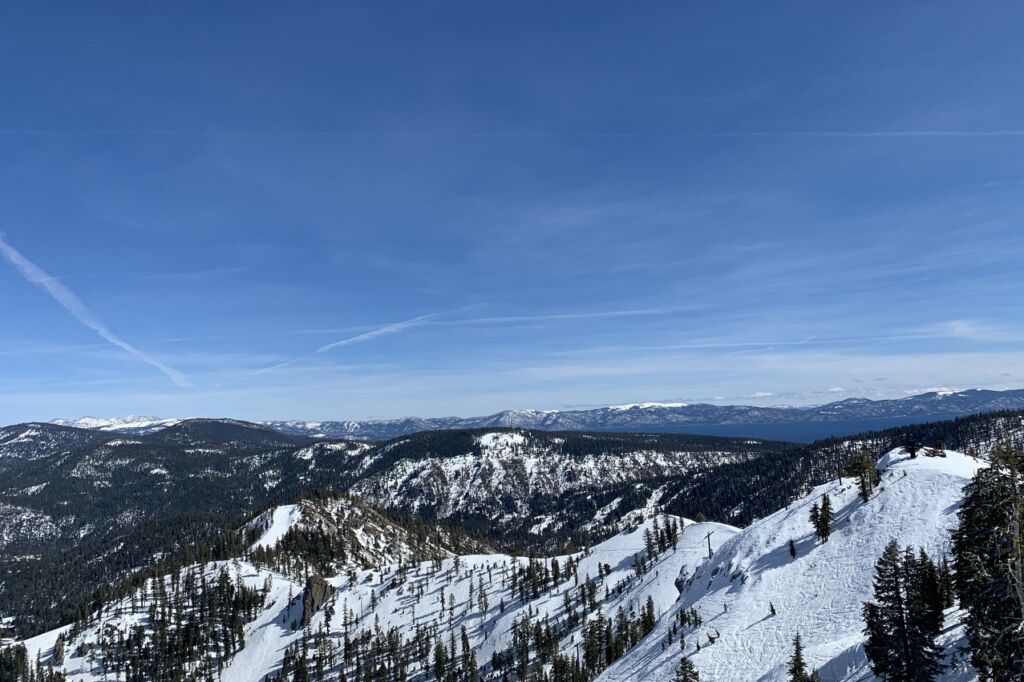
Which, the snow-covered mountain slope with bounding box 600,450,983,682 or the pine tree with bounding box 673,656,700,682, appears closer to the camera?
the pine tree with bounding box 673,656,700,682

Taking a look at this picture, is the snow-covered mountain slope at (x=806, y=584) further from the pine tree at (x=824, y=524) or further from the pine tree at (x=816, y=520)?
the pine tree at (x=816, y=520)

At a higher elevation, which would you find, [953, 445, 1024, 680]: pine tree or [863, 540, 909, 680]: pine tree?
[953, 445, 1024, 680]: pine tree

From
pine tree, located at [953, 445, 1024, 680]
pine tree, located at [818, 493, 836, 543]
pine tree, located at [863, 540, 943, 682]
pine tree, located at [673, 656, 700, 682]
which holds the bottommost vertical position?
pine tree, located at [673, 656, 700, 682]

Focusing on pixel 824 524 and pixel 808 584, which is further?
pixel 824 524

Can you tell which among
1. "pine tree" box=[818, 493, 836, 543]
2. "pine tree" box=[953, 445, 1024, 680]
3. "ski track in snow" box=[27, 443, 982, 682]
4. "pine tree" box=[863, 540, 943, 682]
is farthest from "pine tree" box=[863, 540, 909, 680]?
"pine tree" box=[818, 493, 836, 543]

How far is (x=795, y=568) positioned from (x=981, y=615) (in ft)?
244

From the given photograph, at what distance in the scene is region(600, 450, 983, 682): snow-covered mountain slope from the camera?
263 feet

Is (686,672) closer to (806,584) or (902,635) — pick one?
(902,635)

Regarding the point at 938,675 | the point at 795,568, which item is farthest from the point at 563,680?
the point at 938,675

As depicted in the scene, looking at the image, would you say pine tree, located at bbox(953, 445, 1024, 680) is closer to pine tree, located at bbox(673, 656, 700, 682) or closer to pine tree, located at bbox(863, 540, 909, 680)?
pine tree, located at bbox(863, 540, 909, 680)

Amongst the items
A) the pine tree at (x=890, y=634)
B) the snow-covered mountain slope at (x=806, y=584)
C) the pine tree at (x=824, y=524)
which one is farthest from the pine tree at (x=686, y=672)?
the pine tree at (x=824, y=524)

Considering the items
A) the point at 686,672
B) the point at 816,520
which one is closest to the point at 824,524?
the point at 816,520

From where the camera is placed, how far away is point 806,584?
9894 centimetres

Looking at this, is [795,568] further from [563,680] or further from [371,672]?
[371,672]
